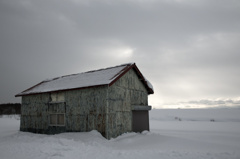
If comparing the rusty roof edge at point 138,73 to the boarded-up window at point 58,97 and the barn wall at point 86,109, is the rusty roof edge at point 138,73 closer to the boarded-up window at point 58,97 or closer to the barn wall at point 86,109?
the barn wall at point 86,109

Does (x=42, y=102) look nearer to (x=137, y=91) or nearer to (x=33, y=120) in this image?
(x=33, y=120)

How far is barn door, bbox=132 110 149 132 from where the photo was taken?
53.1 feet

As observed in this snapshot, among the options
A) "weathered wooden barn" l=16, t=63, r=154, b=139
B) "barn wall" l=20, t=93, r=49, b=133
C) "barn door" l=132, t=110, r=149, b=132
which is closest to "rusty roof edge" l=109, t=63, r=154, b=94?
"weathered wooden barn" l=16, t=63, r=154, b=139

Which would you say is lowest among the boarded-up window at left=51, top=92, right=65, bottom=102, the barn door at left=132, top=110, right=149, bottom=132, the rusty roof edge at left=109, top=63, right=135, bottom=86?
the barn door at left=132, top=110, right=149, bottom=132

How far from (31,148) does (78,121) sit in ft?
16.5

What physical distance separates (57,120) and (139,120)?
703cm

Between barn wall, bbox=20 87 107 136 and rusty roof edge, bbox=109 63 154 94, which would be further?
rusty roof edge, bbox=109 63 154 94

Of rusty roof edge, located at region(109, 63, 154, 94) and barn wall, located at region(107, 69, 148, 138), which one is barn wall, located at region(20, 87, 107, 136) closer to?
barn wall, located at region(107, 69, 148, 138)

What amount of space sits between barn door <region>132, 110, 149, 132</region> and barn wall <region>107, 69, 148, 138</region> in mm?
684

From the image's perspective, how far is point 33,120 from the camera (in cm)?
1816

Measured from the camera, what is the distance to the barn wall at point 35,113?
17.2 meters

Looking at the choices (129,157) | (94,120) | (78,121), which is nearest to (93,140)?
(94,120)

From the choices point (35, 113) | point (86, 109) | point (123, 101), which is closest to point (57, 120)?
point (35, 113)

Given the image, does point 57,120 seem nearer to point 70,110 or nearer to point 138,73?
point 70,110
